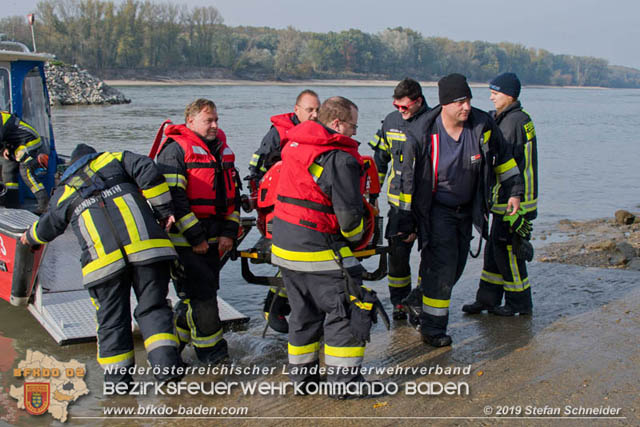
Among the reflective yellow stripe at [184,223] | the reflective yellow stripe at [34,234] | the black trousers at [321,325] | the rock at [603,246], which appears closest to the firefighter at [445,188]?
the black trousers at [321,325]

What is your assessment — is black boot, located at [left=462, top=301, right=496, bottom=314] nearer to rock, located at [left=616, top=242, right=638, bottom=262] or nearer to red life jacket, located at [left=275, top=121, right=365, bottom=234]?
red life jacket, located at [left=275, top=121, right=365, bottom=234]

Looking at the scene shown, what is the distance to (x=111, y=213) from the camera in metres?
3.88

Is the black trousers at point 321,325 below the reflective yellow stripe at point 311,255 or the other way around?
below

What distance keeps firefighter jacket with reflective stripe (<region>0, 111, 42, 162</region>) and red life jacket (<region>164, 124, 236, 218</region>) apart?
10.6 feet

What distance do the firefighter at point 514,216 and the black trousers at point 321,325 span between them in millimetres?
1836

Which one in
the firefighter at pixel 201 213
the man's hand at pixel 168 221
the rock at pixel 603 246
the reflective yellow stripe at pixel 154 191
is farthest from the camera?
the rock at pixel 603 246

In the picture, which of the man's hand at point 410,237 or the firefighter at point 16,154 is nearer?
the man's hand at point 410,237

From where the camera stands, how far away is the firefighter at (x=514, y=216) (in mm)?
5238

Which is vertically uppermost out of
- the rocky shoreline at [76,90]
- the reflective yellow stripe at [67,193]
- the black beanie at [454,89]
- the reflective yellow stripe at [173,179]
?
the black beanie at [454,89]

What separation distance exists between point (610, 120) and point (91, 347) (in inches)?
1554

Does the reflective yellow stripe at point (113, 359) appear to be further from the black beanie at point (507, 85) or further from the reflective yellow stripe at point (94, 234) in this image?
the black beanie at point (507, 85)

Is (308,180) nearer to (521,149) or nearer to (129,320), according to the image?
(129,320)

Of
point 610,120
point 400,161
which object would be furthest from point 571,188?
point 610,120

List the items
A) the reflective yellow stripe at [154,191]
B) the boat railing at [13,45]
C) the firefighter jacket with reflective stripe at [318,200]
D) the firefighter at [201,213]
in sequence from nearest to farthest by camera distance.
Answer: the firefighter jacket with reflective stripe at [318,200] < the reflective yellow stripe at [154,191] < the firefighter at [201,213] < the boat railing at [13,45]
